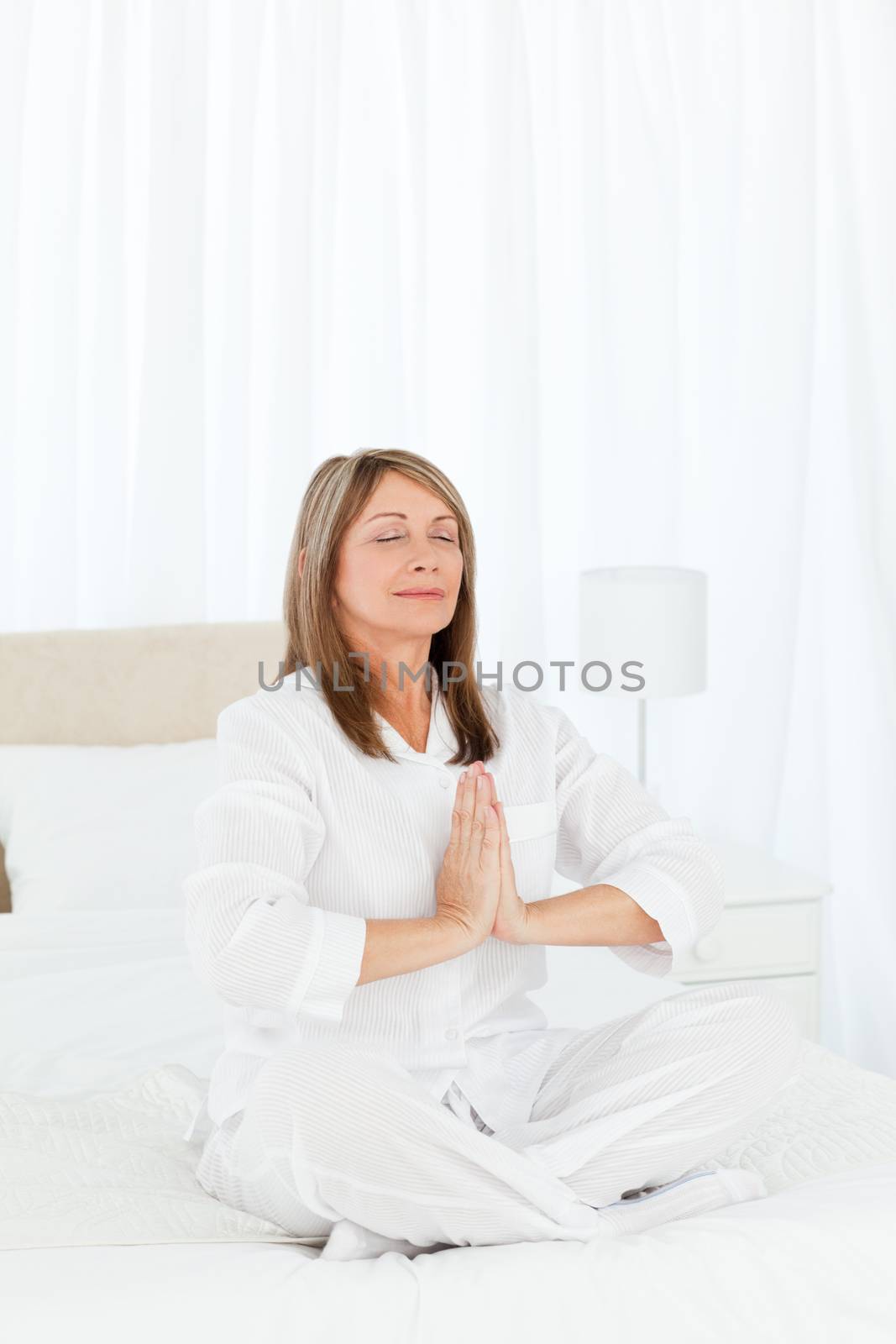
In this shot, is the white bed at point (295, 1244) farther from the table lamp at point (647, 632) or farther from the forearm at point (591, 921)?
the table lamp at point (647, 632)

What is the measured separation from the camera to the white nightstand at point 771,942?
2414 mm

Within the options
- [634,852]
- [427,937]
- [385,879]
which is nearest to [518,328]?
[634,852]

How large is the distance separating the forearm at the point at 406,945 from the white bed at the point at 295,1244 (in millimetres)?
250

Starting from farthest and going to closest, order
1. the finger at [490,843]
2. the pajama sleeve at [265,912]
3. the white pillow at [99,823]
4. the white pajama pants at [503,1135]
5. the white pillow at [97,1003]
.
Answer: the white pillow at [99,823] < the white pillow at [97,1003] < the finger at [490,843] < the pajama sleeve at [265,912] < the white pajama pants at [503,1135]

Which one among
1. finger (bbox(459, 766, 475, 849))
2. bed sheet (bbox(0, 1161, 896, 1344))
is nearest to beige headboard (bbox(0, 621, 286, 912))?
finger (bbox(459, 766, 475, 849))

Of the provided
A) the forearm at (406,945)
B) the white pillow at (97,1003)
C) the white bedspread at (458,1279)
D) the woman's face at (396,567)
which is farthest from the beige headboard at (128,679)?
the white bedspread at (458,1279)

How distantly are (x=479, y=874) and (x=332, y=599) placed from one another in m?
0.39

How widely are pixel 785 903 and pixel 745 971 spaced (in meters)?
0.15

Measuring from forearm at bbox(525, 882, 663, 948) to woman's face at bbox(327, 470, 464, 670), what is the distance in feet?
1.13

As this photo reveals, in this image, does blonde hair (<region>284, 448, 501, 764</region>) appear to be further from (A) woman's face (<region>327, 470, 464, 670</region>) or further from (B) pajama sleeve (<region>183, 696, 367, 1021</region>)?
(B) pajama sleeve (<region>183, 696, 367, 1021</region>)

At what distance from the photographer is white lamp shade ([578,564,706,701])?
2631 mm

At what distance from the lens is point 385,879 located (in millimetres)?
1405

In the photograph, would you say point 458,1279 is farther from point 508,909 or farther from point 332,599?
point 332,599

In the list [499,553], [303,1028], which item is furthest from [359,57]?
[303,1028]
